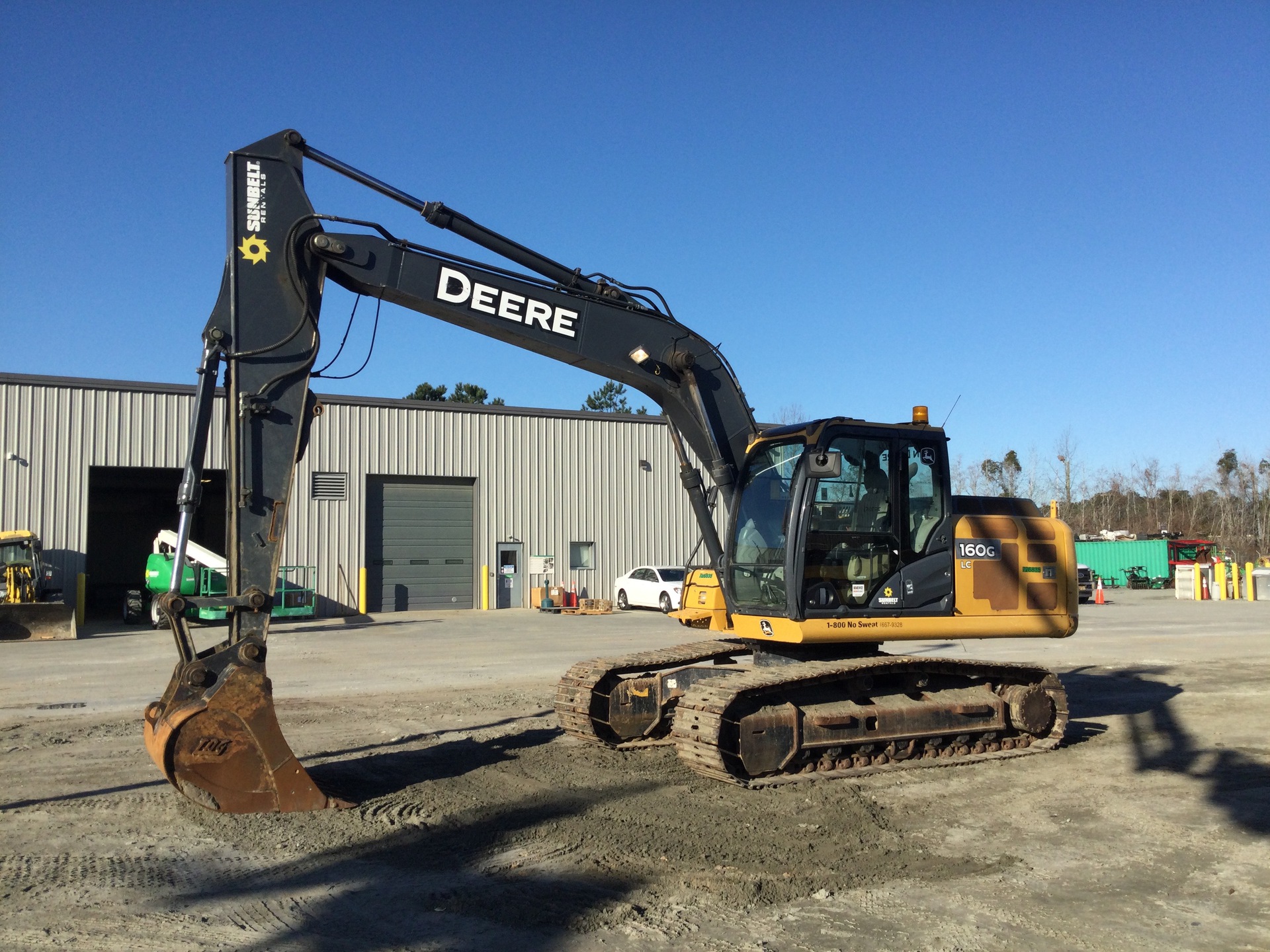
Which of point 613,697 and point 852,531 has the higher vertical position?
point 852,531

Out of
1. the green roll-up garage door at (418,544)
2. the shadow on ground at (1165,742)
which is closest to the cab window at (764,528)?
the shadow on ground at (1165,742)

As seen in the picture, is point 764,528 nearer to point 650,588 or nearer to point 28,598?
point 28,598

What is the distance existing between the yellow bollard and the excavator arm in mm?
21592

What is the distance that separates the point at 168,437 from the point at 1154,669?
24.6 meters

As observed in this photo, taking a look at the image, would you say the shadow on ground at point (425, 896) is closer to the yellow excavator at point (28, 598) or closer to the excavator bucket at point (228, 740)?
the excavator bucket at point (228, 740)

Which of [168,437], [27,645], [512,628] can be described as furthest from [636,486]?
[27,645]

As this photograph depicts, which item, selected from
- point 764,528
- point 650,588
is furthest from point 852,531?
point 650,588

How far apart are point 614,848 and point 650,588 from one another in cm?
2563

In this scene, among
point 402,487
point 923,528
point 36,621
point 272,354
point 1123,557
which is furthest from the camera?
point 1123,557

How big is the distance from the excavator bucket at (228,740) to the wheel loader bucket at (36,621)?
58.0 feet

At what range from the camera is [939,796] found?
8141 mm

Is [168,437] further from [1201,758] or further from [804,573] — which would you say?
[1201,758]

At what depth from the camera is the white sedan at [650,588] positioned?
31328 mm

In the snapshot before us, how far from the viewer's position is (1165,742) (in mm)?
10422
